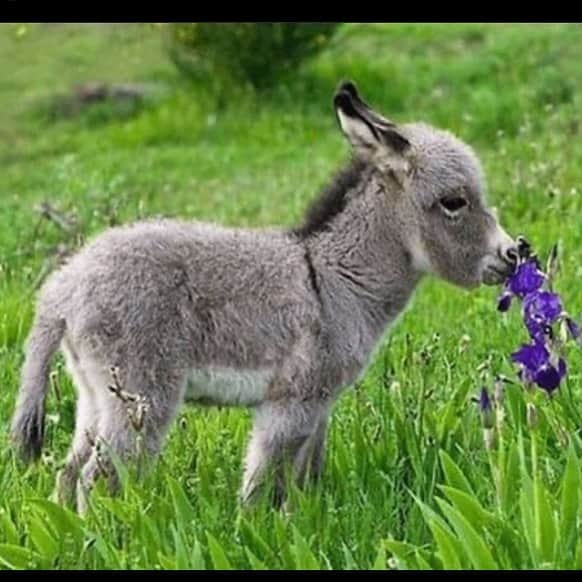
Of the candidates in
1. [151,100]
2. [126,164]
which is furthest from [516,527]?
[151,100]

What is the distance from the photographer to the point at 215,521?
210 inches

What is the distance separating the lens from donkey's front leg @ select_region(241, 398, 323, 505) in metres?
5.91

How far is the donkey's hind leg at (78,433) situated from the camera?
5.93 m

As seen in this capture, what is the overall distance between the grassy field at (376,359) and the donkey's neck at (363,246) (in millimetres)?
270

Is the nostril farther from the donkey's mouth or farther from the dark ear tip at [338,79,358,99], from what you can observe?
the dark ear tip at [338,79,358,99]

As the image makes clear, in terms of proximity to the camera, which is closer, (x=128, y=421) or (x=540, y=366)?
(x=540, y=366)

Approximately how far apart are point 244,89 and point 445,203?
12.3 m

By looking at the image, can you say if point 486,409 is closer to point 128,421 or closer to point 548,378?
point 548,378

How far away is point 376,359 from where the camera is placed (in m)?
7.82

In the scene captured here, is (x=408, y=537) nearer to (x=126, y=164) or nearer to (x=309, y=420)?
(x=309, y=420)

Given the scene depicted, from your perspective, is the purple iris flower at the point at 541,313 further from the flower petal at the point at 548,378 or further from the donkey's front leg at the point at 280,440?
the donkey's front leg at the point at 280,440

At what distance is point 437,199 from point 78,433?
162cm

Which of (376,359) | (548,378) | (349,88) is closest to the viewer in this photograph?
(548,378)

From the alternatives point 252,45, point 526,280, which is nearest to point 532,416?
point 526,280
